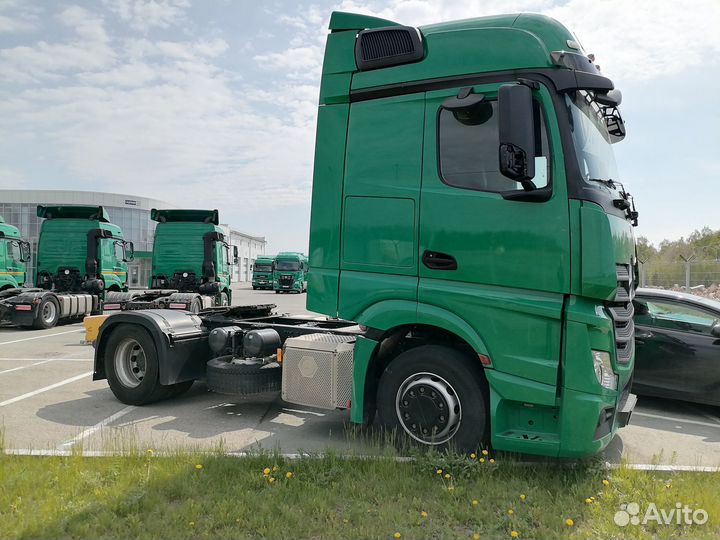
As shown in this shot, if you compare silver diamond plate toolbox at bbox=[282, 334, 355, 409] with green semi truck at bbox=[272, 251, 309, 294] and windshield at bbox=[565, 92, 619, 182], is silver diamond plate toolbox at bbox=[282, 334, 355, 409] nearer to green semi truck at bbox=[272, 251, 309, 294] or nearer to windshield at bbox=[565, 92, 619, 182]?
windshield at bbox=[565, 92, 619, 182]

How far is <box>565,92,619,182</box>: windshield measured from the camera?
4.06 m

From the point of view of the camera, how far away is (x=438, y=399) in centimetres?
436

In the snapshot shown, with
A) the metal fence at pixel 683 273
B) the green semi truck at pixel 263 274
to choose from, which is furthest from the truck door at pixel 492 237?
the green semi truck at pixel 263 274

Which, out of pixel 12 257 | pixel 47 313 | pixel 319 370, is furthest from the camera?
pixel 12 257

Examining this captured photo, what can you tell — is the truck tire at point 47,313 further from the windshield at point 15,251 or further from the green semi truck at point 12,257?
the windshield at point 15,251

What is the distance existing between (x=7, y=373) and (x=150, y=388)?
357 centimetres

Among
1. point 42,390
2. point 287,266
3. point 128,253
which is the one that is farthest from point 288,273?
point 42,390

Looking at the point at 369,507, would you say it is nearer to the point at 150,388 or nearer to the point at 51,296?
the point at 150,388

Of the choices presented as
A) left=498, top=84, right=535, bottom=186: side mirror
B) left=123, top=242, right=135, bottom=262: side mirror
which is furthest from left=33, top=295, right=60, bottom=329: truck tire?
left=498, top=84, right=535, bottom=186: side mirror

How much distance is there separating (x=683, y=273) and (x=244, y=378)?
17.4 meters

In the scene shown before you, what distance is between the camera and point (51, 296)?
15.5m

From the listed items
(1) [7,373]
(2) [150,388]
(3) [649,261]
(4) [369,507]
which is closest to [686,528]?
(4) [369,507]

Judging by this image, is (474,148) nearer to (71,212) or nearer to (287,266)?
(71,212)

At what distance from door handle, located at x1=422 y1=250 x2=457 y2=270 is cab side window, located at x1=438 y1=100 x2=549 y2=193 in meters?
0.56
